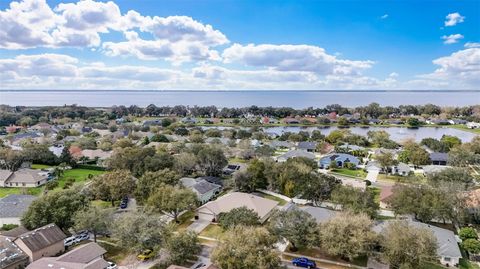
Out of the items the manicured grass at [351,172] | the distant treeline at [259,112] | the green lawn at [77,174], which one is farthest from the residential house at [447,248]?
the distant treeline at [259,112]

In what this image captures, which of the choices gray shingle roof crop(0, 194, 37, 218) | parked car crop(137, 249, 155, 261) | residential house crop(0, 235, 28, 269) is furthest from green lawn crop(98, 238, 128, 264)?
gray shingle roof crop(0, 194, 37, 218)

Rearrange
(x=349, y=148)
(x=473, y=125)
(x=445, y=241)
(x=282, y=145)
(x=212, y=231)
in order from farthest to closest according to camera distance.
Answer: (x=473, y=125) → (x=282, y=145) → (x=349, y=148) → (x=212, y=231) → (x=445, y=241)

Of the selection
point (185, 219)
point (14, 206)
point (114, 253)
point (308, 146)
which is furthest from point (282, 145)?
point (14, 206)

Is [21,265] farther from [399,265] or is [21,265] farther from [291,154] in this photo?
[291,154]

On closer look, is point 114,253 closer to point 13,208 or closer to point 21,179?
point 13,208

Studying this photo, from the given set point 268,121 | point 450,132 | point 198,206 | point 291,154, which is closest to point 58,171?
point 198,206
